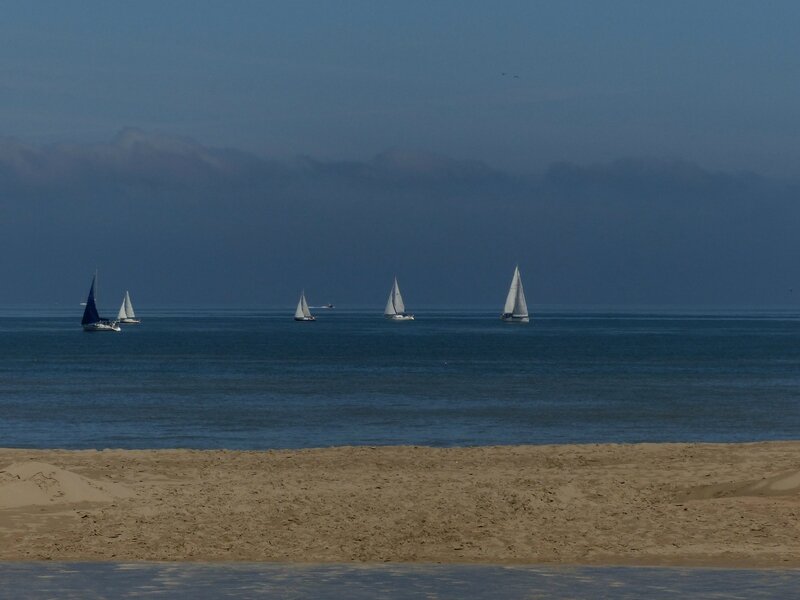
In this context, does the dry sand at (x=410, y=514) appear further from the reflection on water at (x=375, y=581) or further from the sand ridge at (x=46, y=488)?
the reflection on water at (x=375, y=581)

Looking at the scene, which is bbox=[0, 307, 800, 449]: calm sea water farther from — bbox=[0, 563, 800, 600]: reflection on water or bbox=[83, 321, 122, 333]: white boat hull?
bbox=[83, 321, 122, 333]: white boat hull

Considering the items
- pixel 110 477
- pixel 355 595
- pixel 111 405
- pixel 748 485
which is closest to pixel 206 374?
pixel 111 405

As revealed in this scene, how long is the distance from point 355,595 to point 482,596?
4.61 ft

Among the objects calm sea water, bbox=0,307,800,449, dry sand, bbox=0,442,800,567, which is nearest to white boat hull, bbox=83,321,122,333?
calm sea water, bbox=0,307,800,449

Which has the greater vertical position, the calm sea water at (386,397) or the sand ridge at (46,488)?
the sand ridge at (46,488)

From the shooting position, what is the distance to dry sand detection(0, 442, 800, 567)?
18.5 meters

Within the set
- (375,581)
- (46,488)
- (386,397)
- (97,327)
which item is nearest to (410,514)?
(375,581)

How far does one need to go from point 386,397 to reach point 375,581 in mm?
52587

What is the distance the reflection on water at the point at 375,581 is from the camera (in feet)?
50.0

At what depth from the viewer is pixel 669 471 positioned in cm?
2678

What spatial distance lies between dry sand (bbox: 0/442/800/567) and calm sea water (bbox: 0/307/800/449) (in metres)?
17.5

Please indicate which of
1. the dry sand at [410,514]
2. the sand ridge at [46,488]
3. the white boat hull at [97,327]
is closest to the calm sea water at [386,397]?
the dry sand at [410,514]

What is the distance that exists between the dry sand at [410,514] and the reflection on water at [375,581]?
86 cm

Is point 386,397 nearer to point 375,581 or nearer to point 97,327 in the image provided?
point 375,581
